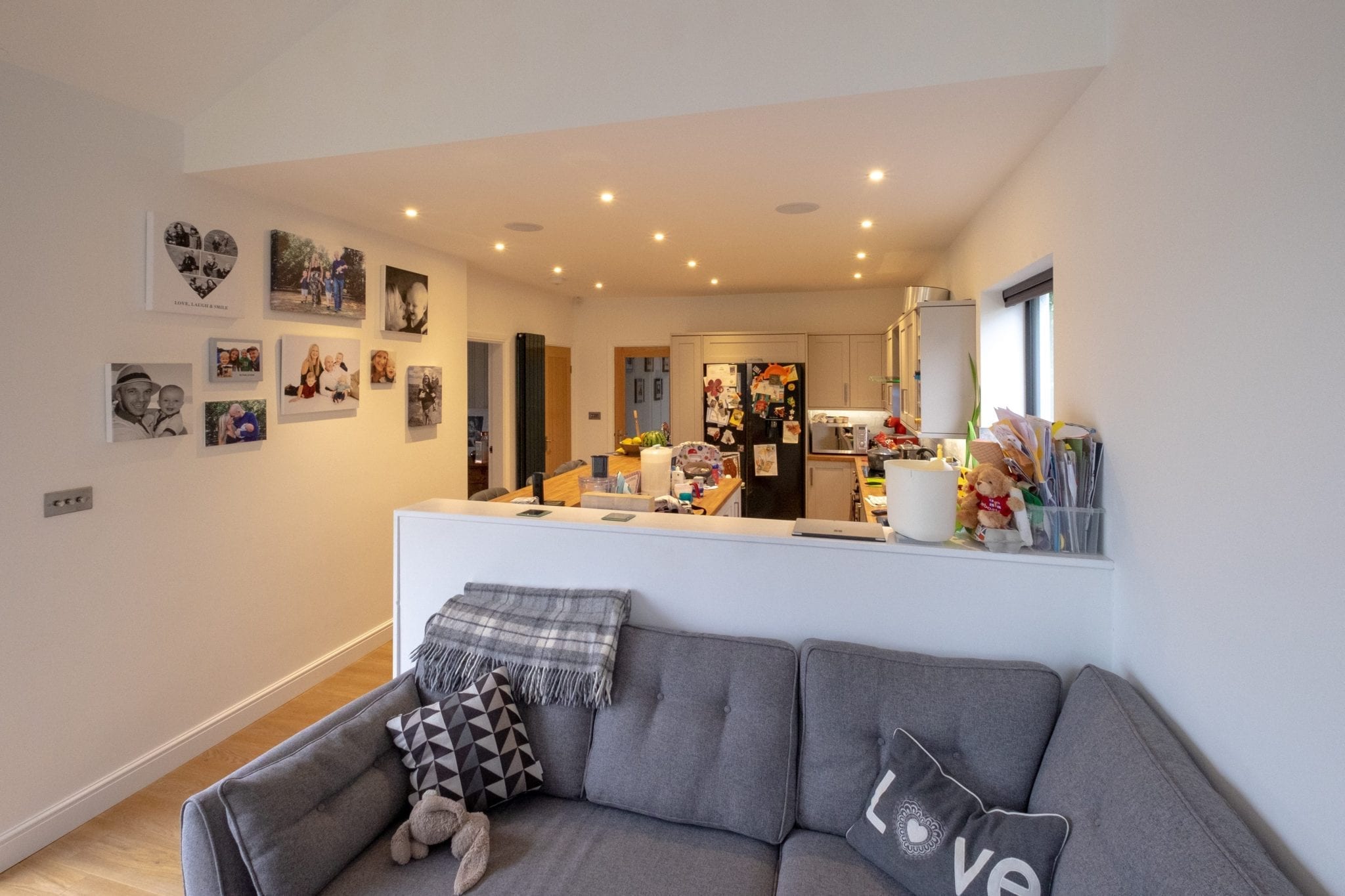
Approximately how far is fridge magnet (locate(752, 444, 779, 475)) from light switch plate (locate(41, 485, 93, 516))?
17.1ft

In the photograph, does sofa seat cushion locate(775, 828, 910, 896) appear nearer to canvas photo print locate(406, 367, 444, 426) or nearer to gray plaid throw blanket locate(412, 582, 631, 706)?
gray plaid throw blanket locate(412, 582, 631, 706)

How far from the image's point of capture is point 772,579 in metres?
2.17

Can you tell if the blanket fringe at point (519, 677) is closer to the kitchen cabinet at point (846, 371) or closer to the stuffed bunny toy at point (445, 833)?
the stuffed bunny toy at point (445, 833)

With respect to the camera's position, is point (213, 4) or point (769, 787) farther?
point (213, 4)

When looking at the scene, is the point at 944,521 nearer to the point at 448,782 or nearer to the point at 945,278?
the point at 448,782

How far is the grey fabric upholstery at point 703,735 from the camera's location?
5.93 feet

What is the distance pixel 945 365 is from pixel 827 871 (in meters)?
2.84

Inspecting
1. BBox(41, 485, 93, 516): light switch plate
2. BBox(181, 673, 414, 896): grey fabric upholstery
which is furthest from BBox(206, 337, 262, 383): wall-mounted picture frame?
BBox(181, 673, 414, 896): grey fabric upholstery

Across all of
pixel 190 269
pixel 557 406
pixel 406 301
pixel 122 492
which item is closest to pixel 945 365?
pixel 406 301

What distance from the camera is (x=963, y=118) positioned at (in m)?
2.35

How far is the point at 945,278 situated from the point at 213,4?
4271 mm

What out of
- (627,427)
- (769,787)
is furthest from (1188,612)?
(627,427)

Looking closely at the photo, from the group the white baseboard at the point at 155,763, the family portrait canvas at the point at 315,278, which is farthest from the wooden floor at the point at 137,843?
the family portrait canvas at the point at 315,278

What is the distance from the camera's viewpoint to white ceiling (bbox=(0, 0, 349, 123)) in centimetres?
225
